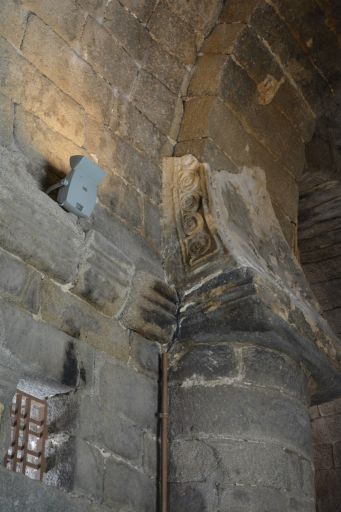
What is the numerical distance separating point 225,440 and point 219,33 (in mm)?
2162

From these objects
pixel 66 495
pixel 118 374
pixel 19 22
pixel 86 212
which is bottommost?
pixel 66 495

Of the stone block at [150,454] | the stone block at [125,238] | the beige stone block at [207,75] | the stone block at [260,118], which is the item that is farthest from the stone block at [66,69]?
the stone block at [150,454]

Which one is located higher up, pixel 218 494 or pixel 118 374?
pixel 118 374

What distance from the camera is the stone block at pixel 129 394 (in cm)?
279

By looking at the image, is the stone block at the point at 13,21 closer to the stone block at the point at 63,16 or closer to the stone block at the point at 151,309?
the stone block at the point at 63,16

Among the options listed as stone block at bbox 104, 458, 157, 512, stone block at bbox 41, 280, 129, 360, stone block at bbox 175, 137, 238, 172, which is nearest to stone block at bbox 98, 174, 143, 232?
stone block at bbox 175, 137, 238, 172

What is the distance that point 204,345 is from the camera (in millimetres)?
3145

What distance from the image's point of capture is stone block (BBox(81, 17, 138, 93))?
3281mm

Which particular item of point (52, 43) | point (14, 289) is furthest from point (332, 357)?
point (52, 43)

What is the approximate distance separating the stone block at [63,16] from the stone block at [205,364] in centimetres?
147

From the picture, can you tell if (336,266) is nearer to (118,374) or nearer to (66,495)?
(118,374)

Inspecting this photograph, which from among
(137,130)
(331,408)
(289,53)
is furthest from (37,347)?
(331,408)

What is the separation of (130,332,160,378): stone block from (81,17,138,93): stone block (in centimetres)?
122

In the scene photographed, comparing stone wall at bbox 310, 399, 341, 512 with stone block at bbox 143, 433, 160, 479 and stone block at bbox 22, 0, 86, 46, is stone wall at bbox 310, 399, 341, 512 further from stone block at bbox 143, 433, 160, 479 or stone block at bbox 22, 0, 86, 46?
stone block at bbox 22, 0, 86, 46
